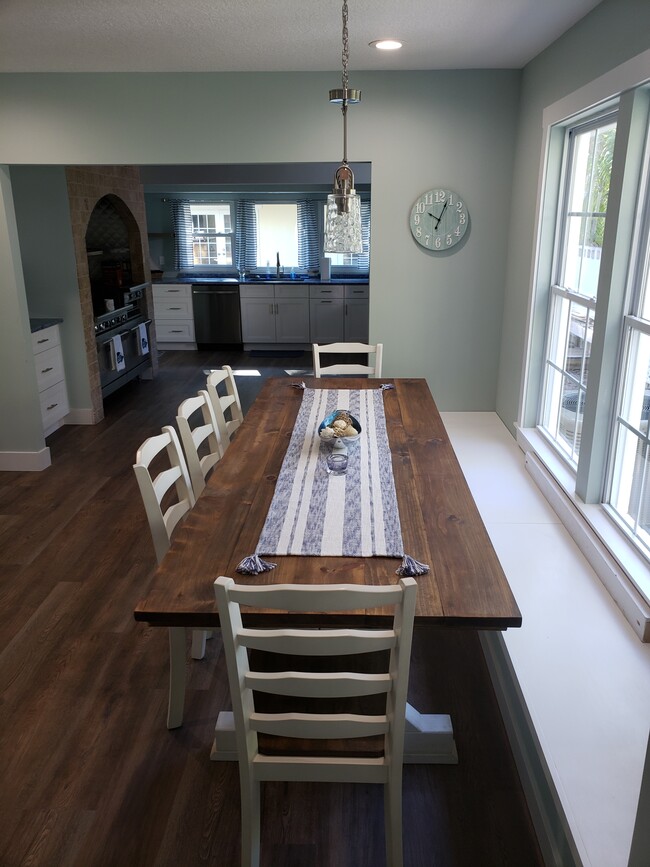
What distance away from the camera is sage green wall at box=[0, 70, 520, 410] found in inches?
167

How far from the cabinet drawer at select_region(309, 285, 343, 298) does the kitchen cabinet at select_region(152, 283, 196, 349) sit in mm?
1567

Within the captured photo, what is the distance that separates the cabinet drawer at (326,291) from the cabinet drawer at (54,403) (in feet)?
11.9

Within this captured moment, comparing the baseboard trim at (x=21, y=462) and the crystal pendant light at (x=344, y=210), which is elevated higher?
the crystal pendant light at (x=344, y=210)

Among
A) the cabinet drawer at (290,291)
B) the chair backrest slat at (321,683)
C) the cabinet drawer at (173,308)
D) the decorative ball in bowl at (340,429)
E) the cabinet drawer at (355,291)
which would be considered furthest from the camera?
the cabinet drawer at (173,308)

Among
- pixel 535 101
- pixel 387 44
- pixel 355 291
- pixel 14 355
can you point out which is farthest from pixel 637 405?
pixel 355 291

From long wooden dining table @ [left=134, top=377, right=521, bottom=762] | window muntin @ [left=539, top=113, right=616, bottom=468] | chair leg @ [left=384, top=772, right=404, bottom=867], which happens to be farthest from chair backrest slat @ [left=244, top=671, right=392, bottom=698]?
window muntin @ [left=539, top=113, right=616, bottom=468]

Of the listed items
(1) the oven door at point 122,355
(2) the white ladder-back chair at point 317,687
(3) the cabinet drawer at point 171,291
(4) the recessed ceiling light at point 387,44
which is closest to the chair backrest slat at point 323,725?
(2) the white ladder-back chair at point 317,687

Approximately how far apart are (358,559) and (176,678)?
894 mm

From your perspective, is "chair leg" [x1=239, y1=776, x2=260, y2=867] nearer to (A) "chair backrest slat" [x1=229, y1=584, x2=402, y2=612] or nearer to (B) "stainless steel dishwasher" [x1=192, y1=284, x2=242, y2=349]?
(A) "chair backrest slat" [x1=229, y1=584, x2=402, y2=612]

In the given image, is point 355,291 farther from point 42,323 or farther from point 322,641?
point 322,641

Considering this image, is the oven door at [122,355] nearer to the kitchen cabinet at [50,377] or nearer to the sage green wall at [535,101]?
the kitchen cabinet at [50,377]

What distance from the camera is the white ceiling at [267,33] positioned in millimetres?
2873

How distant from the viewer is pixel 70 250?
5.65 metres

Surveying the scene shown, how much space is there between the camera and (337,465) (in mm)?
2596
